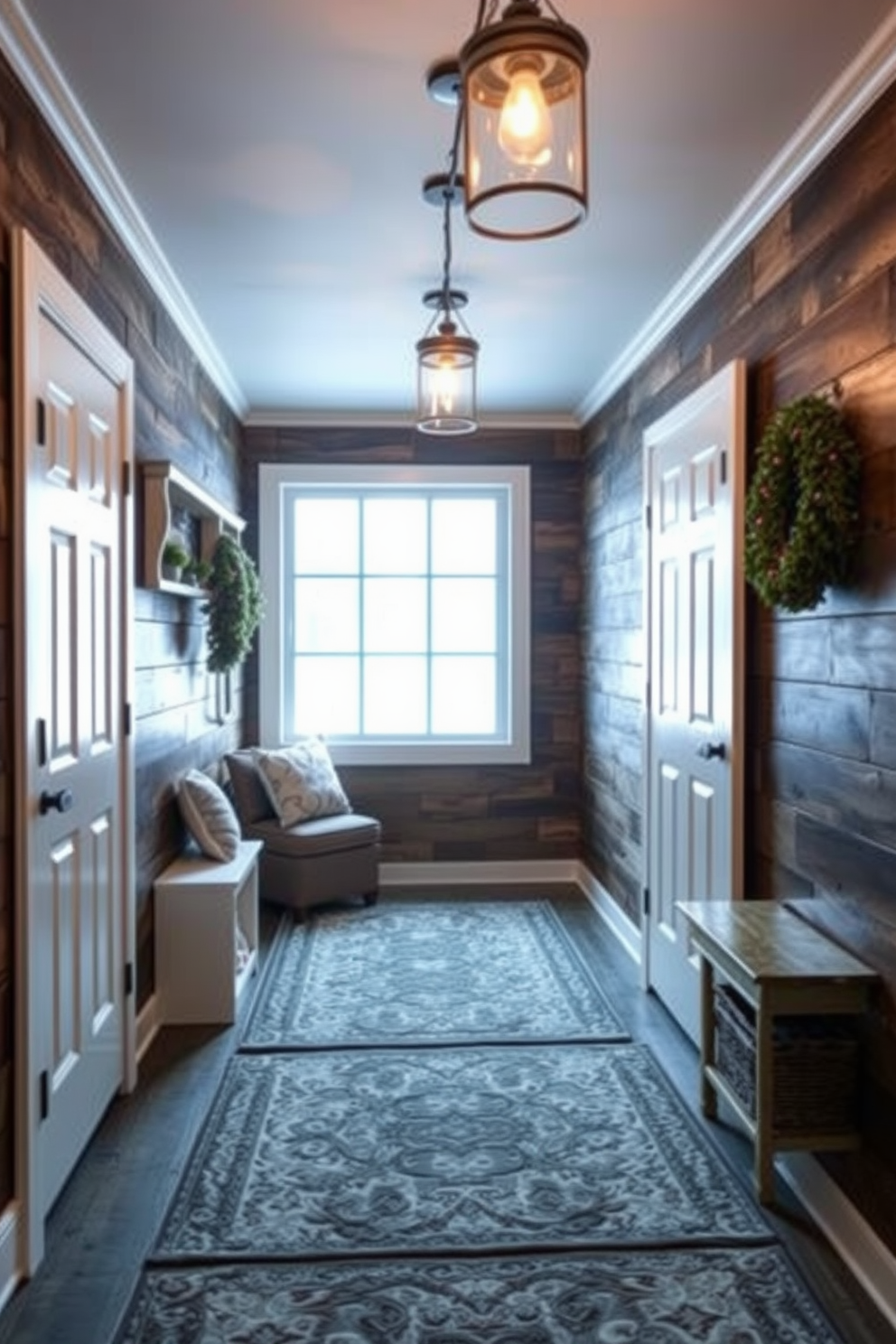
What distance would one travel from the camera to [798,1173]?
2.27m

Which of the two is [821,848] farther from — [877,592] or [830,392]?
[830,392]

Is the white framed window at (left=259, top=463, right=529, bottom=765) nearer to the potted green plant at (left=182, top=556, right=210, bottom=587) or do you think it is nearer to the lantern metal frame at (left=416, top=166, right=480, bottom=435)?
the potted green plant at (left=182, top=556, right=210, bottom=587)

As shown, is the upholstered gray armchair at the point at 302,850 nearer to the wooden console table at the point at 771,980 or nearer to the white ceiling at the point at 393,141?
the white ceiling at the point at 393,141

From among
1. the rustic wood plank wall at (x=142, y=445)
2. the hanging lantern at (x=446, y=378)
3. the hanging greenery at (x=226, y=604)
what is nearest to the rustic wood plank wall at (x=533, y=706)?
the rustic wood plank wall at (x=142, y=445)

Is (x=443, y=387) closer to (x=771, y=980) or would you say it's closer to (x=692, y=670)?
(x=692, y=670)

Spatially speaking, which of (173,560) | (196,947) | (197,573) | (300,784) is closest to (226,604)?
(197,573)

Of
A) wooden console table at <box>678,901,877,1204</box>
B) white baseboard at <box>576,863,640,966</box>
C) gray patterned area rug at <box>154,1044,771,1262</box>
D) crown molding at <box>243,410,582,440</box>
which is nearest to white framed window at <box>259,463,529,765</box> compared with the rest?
crown molding at <box>243,410,582,440</box>

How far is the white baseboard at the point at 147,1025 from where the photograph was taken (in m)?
2.99

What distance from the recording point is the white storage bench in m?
3.20

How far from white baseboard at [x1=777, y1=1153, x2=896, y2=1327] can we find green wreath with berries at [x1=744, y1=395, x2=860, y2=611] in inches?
52.3

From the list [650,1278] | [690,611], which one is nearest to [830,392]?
[690,611]

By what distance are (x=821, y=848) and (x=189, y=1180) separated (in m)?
1.74

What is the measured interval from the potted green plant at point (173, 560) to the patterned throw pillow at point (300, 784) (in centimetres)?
138

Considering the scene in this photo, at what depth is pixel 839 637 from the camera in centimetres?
215
